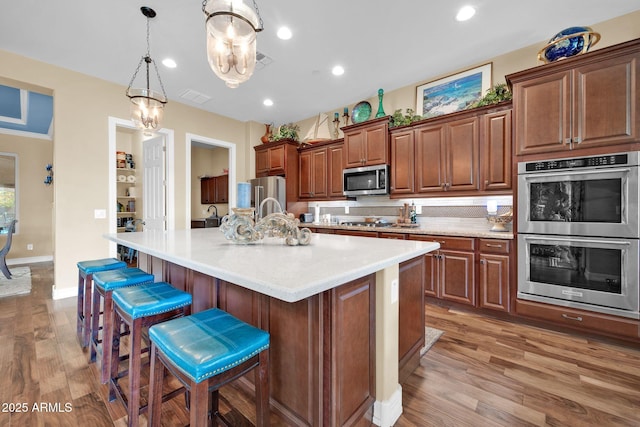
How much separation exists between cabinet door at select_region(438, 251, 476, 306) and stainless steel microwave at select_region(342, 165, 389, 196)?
1275 millimetres

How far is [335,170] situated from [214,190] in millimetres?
3905

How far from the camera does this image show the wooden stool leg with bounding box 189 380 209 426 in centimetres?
86

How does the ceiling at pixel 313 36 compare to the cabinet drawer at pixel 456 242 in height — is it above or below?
above

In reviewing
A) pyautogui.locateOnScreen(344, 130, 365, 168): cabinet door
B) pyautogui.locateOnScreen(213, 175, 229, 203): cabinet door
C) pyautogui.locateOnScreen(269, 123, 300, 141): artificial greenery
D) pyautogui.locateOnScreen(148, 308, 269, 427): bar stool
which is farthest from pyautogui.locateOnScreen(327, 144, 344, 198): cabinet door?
pyautogui.locateOnScreen(148, 308, 269, 427): bar stool

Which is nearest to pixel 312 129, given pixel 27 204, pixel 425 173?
pixel 425 173

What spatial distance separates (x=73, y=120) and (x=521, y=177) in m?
5.36

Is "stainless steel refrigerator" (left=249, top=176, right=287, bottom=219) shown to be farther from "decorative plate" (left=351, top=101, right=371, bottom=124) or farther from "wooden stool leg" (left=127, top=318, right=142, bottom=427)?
"wooden stool leg" (left=127, top=318, right=142, bottom=427)

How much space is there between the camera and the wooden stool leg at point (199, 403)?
857 millimetres

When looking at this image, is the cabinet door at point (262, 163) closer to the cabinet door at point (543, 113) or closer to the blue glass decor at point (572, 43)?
the cabinet door at point (543, 113)

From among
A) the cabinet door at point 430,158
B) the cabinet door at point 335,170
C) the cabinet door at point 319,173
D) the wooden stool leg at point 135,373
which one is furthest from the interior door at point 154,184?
the cabinet door at point 430,158

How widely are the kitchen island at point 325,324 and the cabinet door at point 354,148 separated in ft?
8.91

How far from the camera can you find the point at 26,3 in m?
2.35

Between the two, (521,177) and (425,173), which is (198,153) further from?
(521,177)

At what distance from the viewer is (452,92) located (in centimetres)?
347
